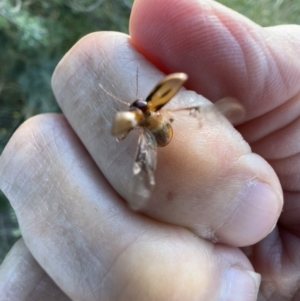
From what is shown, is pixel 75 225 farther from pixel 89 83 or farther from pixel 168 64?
pixel 168 64

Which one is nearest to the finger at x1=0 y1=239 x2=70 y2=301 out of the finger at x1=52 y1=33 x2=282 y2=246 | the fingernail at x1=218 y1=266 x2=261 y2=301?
the finger at x1=52 y1=33 x2=282 y2=246

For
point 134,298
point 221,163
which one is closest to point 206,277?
point 134,298

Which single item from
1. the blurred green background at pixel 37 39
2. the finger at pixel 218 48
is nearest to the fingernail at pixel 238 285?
the finger at pixel 218 48

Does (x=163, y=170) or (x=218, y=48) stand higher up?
(x=218, y=48)

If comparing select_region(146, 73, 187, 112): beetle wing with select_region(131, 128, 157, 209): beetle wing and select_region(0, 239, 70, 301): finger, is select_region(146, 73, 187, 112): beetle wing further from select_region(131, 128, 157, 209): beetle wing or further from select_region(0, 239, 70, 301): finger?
select_region(0, 239, 70, 301): finger

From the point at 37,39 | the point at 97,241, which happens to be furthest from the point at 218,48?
the point at 37,39

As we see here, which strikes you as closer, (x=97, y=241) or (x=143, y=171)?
(x=143, y=171)

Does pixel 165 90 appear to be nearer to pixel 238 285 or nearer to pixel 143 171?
pixel 143 171
